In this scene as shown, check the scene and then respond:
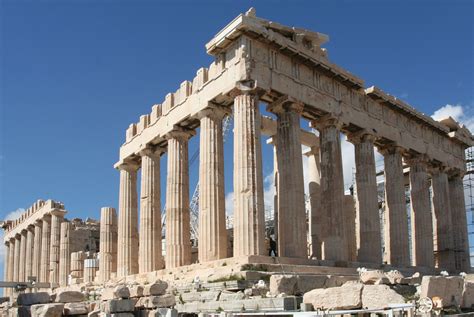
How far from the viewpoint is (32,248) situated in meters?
53.8

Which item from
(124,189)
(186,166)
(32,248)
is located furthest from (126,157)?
(32,248)

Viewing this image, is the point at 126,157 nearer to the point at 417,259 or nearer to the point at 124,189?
the point at 124,189

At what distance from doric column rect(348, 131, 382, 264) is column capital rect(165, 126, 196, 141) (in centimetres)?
846

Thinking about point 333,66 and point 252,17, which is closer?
point 252,17

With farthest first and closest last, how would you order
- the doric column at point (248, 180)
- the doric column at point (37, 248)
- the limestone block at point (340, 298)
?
the doric column at point (37, 248) → the doric column at point (248, 180) → the limestone block at point (340, 298)

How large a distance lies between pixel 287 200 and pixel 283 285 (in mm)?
9713

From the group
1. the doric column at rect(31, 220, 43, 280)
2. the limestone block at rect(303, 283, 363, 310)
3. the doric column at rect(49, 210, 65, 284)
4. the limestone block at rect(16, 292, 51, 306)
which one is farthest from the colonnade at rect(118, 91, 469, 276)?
the doric column at rect(31, 220, 43, 280)

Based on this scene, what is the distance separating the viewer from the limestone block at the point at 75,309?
1698 centimetres

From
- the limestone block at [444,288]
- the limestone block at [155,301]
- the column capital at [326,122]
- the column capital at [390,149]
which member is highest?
the column capital at [326,122]

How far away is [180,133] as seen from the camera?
31312 mm

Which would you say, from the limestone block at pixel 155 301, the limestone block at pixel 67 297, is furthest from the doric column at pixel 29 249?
the limestone block at pixel 155 301

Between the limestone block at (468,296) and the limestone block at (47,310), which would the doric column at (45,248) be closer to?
the limestone block at (47,310)

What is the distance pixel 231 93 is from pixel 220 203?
4.88 metres

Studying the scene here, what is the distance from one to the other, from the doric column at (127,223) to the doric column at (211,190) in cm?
967
